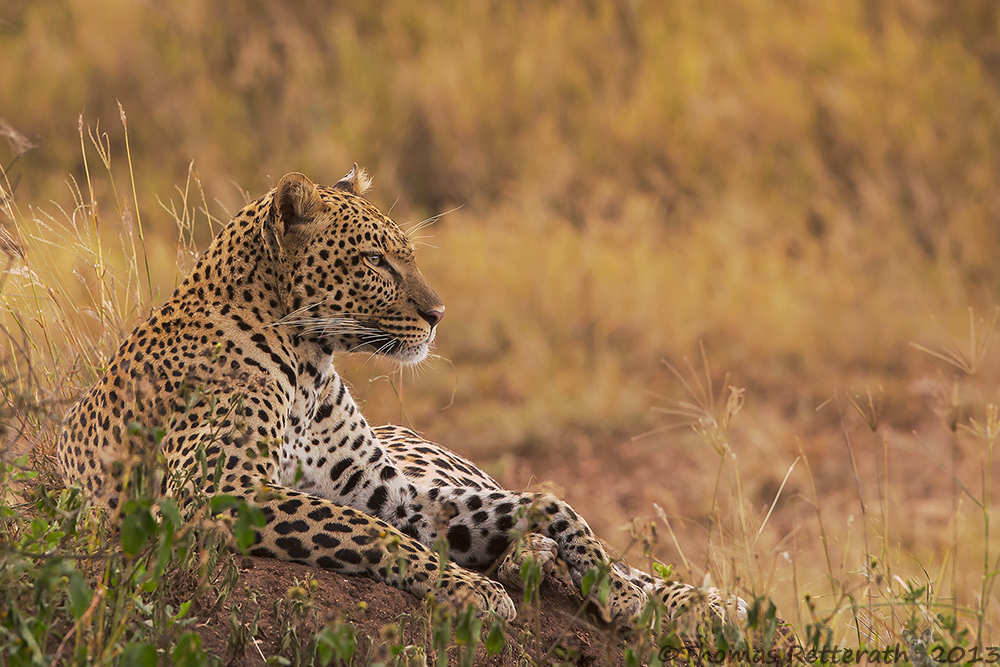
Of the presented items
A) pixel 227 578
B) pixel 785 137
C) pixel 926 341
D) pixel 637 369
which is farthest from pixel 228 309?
pixel 785 137

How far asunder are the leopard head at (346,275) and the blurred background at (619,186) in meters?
4.96

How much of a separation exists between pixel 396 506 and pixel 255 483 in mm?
867

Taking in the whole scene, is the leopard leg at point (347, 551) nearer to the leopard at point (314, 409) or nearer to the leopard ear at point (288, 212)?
the leopard at point (314, 409)

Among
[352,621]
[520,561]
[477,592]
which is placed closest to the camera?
[352,621]

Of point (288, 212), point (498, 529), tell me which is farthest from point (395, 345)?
point (498, 529)

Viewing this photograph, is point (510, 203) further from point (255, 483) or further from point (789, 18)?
point (255, 483)

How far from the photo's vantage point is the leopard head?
4316 mm

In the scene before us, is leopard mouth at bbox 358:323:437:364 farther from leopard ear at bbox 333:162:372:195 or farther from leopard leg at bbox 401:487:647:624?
leopard ear at bbox 333:162:372:195

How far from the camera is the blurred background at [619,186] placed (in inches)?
413

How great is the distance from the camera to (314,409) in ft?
14.6

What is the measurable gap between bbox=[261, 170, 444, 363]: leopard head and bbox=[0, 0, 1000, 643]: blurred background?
4961mm

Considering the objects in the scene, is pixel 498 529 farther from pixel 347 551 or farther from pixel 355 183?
pixel 355 183

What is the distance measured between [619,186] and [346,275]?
875cm

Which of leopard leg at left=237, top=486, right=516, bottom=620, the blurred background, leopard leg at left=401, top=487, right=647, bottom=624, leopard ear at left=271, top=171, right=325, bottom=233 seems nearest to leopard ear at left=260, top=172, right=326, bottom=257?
leopard ear at left=271, top=171, right=325, bottom=233
